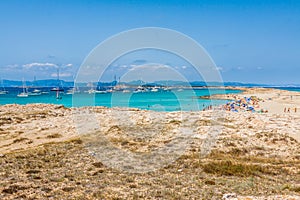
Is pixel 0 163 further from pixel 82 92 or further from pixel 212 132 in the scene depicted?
pixel 82 92

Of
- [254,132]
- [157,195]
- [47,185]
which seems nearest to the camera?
[157,195]

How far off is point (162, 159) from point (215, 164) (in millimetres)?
3798

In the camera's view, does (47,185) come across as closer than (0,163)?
Yes

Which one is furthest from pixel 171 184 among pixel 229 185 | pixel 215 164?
pixel 215 164

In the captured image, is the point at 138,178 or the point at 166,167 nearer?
the point at 138,178

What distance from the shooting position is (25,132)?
3212 centimetres

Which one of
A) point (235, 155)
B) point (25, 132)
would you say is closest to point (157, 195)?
point (235, 155)

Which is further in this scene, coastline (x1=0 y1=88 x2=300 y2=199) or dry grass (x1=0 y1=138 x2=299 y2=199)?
coastline (x1=0 y1=88 x2=300 y2=199)

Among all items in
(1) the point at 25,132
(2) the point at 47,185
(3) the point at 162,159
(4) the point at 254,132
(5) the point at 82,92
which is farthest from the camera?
(5) the point at 82,92

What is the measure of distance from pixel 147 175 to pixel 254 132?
16629mm

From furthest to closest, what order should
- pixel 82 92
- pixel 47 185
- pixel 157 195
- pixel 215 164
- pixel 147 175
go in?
pixel 82 92
pixel 215 164
pixel 147 175
pixel 47 185
pixel 157 195

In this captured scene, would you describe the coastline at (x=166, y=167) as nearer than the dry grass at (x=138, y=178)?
No

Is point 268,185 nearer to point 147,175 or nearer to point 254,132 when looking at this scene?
point 147,175

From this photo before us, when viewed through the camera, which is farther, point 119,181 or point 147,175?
point 147,175
